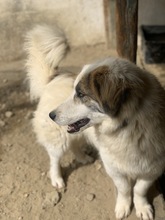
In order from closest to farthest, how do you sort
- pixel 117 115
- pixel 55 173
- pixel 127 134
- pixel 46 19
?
pixel 117 115 → pixel 127 134 → pixel 55 173 → pixel 46 19

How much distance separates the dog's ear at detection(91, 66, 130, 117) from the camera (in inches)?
76.1

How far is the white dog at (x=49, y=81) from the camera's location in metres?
2.75

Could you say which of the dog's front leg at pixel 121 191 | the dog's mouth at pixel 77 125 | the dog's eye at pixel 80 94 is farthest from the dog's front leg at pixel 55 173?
the dog's eye at pixel 80 94

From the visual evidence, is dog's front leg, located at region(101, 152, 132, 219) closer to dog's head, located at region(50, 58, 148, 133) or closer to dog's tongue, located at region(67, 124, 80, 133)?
dog's tongue, located at region(67, 124, 80, 133)

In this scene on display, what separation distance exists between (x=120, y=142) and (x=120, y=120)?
0.22 metres

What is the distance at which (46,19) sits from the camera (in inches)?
185

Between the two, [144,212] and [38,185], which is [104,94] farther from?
[38,185]

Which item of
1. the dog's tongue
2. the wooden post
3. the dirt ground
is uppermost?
the wooden post

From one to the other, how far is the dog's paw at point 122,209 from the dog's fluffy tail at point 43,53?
3.78ft

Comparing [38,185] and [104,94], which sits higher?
[104,94]

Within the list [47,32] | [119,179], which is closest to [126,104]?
[119,179]

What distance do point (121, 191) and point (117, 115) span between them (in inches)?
37.3

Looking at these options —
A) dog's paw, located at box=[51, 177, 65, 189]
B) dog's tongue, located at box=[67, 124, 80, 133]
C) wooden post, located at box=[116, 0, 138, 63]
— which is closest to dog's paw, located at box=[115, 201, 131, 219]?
dog's paw, located at box=[51, 177, 65, 189]

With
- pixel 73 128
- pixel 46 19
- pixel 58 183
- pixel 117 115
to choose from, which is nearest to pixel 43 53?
pixel 73 128
